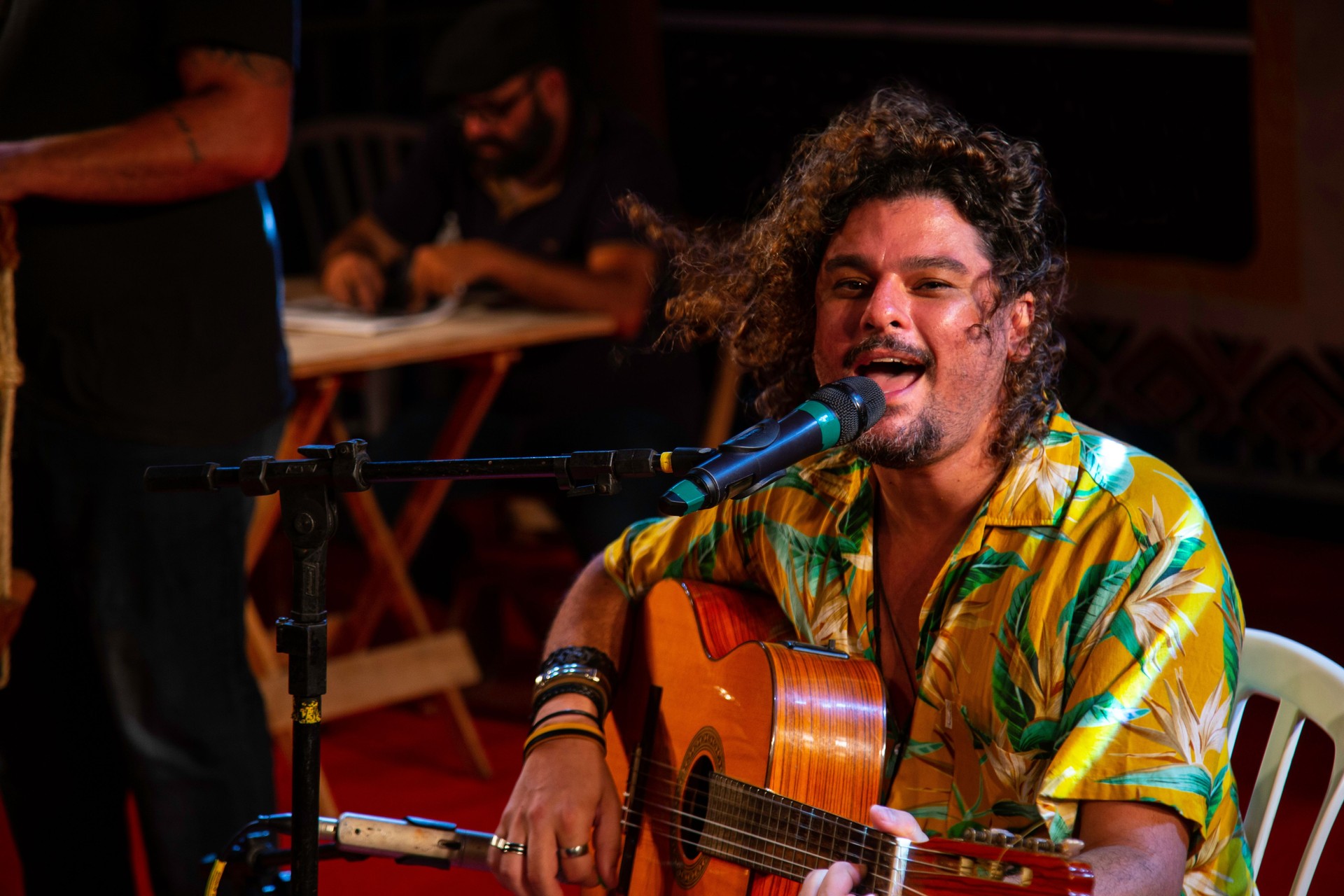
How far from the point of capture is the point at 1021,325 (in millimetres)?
1840

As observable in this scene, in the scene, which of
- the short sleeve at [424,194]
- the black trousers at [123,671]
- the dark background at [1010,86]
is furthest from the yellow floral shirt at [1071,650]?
the short sleeve at [424,194]

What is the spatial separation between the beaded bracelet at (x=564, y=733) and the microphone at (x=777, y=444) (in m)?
0.72

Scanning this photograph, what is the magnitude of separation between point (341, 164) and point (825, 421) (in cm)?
506

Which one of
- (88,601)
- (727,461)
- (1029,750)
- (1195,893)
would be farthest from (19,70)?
(1195,893)

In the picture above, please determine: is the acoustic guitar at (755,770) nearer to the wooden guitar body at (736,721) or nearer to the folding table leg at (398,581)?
the wooden guitar body at (736,721)

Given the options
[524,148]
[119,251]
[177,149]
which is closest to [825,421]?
[177,149]

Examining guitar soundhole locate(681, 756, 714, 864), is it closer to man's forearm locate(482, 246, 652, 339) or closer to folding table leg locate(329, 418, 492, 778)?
folding table leg locate(329, 418, 492, 778)

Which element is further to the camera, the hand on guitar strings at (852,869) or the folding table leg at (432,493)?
the folding table leg at (432,493)

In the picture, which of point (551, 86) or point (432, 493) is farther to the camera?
point (551, 86)

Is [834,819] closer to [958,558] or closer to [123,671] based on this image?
[958,558]

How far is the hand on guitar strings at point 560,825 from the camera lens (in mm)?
1755

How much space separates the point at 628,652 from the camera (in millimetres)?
2047

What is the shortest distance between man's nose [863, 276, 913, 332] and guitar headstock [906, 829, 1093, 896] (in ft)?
1.98

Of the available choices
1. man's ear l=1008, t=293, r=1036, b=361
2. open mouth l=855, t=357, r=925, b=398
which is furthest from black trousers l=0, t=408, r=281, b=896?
man's ear l=1008, t=293, r=1036, b=361
